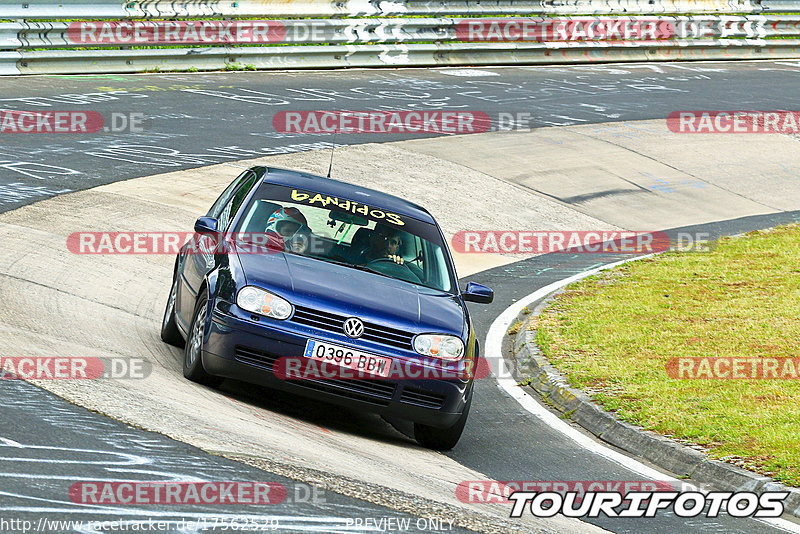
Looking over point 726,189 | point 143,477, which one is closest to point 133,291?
point 143,477

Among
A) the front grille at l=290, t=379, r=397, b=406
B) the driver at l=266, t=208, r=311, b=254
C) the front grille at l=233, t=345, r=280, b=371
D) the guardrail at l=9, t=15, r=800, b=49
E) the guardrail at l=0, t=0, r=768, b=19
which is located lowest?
the front grille at l=290, t=379, r=397, b=406

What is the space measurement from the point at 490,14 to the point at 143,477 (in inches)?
843

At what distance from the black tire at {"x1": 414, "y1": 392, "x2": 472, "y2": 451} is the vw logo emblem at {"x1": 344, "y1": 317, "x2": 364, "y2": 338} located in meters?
0.92

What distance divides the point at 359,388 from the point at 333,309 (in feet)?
1.70

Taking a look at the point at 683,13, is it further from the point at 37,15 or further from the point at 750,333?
the point at 750,333

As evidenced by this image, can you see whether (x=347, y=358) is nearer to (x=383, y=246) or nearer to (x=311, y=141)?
(x=383, y=246)

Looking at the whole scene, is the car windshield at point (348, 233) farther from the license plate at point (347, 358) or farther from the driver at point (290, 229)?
the license plate at point (347, 358)

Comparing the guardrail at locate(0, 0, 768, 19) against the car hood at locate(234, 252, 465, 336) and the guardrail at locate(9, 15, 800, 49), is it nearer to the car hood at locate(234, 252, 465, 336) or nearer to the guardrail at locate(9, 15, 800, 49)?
the guardrail at locate(9, 15, 800, 49)

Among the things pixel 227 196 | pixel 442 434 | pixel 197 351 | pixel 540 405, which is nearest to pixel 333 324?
pixel 197 351

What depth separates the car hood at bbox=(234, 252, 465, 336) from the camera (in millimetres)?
7590

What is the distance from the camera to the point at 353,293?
7.76 meters

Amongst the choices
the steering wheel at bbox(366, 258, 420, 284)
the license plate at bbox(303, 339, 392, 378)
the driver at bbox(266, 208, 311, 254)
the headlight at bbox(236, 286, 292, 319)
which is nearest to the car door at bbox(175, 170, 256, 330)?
the driver at bbox(266, 208, 311, 254)

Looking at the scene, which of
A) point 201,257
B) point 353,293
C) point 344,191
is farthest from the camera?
point 344,191

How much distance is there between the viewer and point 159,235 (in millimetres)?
12969
